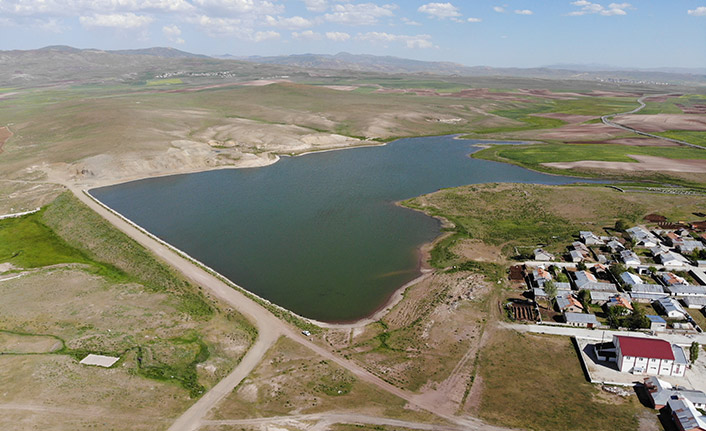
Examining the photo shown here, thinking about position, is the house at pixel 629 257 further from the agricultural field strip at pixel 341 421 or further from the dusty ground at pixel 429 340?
the agricultural field strip at pixel 341 421

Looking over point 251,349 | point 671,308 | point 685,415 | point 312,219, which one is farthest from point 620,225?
point 251,349

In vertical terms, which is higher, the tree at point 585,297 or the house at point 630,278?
the house at point 630,278

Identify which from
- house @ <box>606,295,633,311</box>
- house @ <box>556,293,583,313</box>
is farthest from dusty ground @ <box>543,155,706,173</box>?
house @ <box>556,293,583,313</box>

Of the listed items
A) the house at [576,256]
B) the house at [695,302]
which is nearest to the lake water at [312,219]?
the house at [576,256]

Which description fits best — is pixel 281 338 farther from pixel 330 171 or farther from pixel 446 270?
pixel 330 171

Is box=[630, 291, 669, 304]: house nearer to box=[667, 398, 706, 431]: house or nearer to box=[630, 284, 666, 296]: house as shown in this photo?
box=[630, 284, 666, 296]: house

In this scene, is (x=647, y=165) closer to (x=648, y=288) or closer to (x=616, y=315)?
(x=648, y=288)
